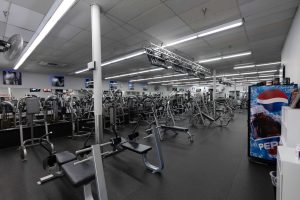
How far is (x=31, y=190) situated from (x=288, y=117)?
12.8 ft

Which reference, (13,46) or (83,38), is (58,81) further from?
(13,46)

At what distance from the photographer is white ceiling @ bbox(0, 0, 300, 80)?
3227 millimetres

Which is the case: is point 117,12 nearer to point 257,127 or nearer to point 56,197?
point 56,197

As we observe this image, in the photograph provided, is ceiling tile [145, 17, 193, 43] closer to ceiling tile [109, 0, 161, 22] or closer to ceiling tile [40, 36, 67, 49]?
ceiling tile [109, 0, 161, 22]

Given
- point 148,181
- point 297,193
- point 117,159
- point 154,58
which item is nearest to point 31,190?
point 117,159

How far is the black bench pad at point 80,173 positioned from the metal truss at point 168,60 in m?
4.25

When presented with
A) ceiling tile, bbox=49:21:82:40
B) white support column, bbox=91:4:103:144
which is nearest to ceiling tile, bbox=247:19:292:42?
white support column, bbox=91:4:103:144

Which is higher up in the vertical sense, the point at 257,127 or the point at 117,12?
the point at 117,12

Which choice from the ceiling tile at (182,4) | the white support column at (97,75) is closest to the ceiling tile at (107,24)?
the white support column at (97,75)

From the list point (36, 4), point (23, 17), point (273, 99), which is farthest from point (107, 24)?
point (273, 99)

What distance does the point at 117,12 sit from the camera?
11.3 ft

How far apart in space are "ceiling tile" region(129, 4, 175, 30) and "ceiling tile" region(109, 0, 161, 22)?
0.14 m

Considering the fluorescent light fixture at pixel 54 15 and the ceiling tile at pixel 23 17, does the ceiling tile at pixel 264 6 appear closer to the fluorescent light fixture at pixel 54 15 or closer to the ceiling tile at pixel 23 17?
the fluorescent light fixture at pixel 54 15

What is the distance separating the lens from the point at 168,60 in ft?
20.8
